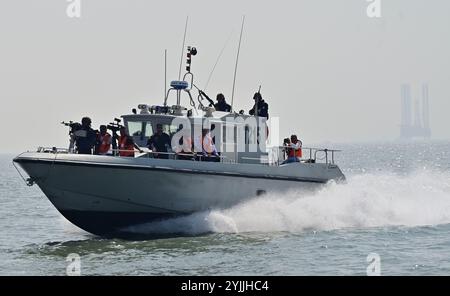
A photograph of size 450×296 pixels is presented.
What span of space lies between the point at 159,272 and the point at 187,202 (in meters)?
4.02

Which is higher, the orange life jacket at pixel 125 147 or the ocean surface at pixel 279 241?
the orange life jacket at pixel 125 147

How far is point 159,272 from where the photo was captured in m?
16.8

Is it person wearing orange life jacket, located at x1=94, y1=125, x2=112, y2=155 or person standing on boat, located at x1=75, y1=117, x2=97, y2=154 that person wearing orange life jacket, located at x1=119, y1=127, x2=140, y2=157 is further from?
person standing on boat, located at x1=75, y1=117, x2=97, y2=154

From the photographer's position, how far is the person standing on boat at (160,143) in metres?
20.6

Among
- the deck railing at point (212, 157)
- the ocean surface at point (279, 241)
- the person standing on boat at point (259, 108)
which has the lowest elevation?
the ocean surface at point (279, 241)

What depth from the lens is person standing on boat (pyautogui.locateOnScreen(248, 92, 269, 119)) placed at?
23.4 metres

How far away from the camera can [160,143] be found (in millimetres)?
20594

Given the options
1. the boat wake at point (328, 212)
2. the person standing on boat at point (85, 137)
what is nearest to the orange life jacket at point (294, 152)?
the boat wake at point (328, 212)

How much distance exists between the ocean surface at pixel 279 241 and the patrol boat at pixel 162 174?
15.6 inches

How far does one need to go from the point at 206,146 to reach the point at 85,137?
2.88m

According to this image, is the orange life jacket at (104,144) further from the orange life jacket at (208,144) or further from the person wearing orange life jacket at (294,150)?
the person wearing orange life jacket at (294,150)

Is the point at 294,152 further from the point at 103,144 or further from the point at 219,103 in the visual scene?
the point at 103,144
